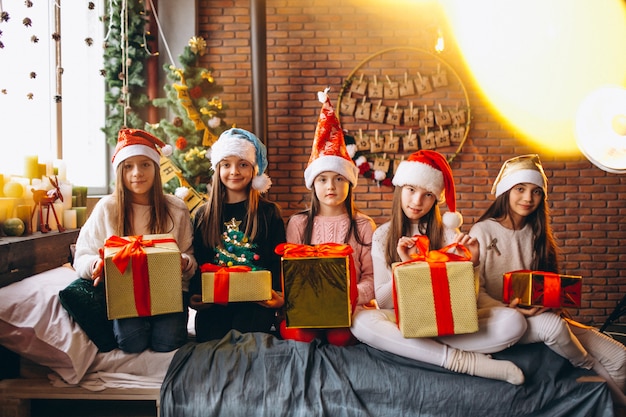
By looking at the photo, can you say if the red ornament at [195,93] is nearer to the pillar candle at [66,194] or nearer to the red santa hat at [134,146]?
the pillar candle at [66,194]

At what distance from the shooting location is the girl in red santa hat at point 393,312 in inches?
81.7

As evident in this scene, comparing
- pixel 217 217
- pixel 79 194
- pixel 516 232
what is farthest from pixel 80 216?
pixel 516 232

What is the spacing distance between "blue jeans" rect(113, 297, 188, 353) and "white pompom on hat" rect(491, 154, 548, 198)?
1.68 m

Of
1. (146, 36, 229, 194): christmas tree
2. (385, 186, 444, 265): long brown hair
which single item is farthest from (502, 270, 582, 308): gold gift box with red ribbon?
(146, 36, 229, 194): christmas tree

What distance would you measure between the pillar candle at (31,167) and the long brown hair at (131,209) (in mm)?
811

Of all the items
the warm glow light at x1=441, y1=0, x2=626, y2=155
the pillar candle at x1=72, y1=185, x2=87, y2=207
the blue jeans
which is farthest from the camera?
the warm glow light at x1=441, y1=0, x2=626, y2=155

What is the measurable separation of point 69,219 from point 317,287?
1.89 m

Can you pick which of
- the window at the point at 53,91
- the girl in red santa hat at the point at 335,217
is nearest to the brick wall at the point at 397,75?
the window at the point at 53,91

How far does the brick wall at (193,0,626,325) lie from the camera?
17.0ft

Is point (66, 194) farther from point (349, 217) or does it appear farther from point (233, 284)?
point (349, 217)

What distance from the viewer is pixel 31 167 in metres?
3.04

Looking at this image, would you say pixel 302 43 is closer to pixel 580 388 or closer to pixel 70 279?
pixel 70 279

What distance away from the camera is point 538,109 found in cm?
519

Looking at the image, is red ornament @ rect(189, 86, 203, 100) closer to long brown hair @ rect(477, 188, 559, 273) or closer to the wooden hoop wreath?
the wooden hoop wreath
